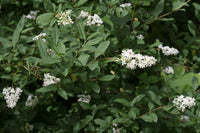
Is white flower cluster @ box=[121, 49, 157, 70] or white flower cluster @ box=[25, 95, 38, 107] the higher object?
white flower cluster @ box=[121, 49, 157, 70]

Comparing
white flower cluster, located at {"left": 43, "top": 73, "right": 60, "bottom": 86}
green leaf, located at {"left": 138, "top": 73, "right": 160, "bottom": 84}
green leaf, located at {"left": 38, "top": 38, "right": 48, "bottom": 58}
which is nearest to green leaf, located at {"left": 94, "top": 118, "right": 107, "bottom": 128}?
white flower cluster, located at {"left": 43, "top": 73, "right": 60, "bottom": 86}

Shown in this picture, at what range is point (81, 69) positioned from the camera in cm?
198

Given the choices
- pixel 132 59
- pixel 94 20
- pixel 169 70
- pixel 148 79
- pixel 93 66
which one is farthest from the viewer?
pixel 148 79

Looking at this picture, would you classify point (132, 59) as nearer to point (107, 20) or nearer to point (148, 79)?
point (107, 20)

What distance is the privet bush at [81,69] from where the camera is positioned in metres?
1.87

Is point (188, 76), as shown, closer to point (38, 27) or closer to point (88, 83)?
point (88, 83)

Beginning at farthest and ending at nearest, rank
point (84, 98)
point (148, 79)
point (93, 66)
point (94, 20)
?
point (148, 79), point (84, 98), point (94, 20), point (93, 66)

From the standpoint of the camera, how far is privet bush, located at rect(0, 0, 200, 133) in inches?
73.5

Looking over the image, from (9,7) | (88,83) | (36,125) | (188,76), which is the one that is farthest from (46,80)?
(188,76)

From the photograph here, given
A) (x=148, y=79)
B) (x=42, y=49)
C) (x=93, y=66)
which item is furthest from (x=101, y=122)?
(x=148, y=79)

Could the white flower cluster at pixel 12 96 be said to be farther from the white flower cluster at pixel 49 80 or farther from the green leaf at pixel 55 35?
the green leaf at pixel 55 35

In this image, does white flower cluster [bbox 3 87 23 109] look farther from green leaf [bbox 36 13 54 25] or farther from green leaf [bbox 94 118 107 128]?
green leaf [bbox 94 118 107 128]

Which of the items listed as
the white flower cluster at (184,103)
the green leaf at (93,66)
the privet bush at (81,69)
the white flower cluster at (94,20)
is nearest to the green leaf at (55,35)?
the privet bush at (81,69)

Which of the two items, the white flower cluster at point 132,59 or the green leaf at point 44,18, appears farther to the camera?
the green leaf at point 44,18
